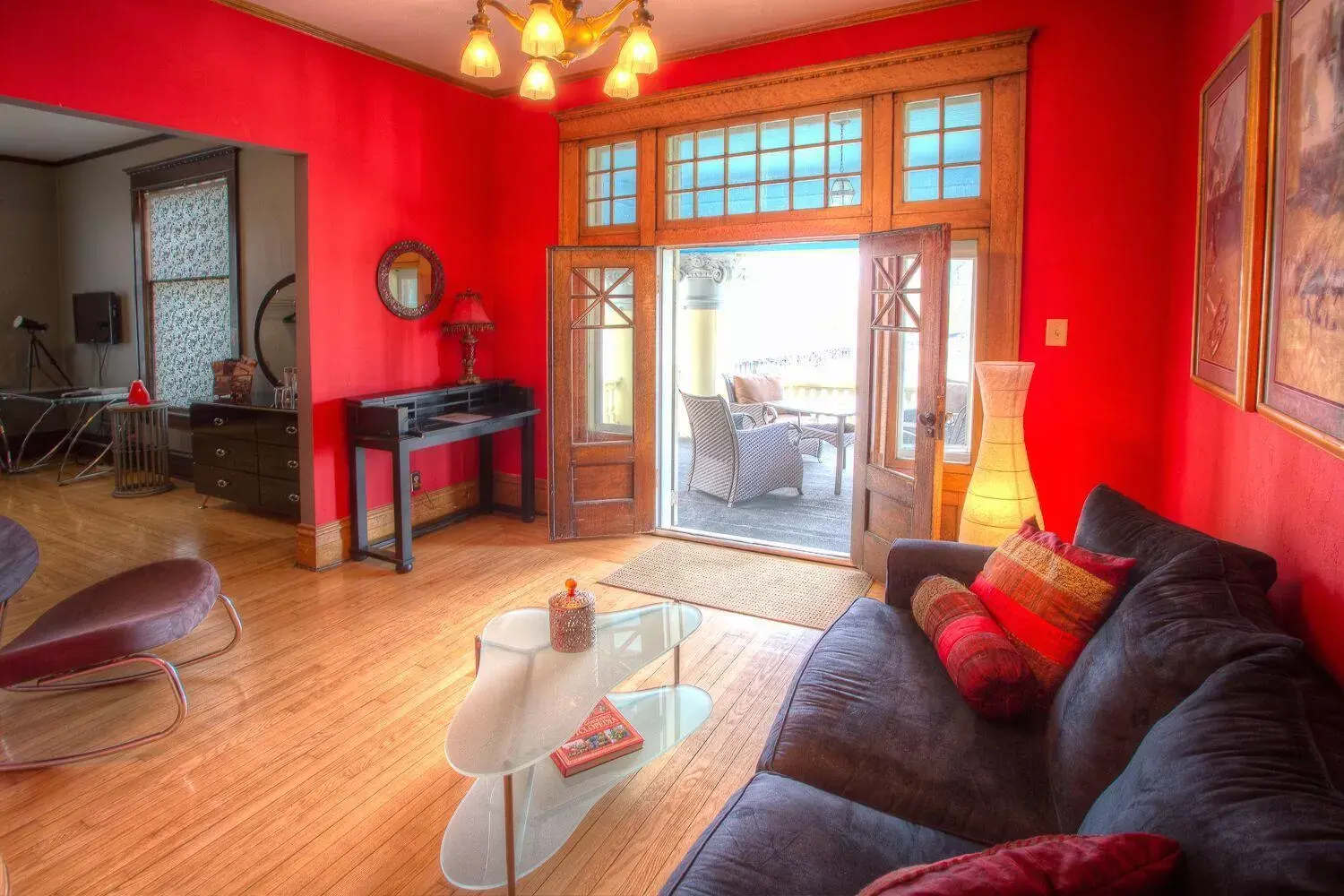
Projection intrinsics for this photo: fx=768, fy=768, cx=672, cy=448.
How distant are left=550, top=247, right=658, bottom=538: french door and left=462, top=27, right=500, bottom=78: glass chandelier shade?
194 centimetres

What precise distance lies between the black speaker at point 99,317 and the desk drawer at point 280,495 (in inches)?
128

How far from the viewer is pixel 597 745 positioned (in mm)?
2191

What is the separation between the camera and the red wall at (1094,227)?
3.33 m

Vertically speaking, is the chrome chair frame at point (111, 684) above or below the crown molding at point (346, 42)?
below

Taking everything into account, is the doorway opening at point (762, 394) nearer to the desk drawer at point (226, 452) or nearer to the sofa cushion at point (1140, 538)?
the sofa cushion at point (1140, 538)

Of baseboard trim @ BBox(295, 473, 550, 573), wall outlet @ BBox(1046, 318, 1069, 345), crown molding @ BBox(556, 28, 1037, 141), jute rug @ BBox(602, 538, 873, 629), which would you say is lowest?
jute rug @ BBox(602, 538, 873, 629)

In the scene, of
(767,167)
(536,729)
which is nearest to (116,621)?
(536,729)

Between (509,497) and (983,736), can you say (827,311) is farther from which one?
(983,736)

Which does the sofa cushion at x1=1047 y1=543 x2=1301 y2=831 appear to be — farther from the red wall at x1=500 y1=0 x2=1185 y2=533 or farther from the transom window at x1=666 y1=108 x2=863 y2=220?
the transom window at x1=666 y1=108 x2=863 y2=220

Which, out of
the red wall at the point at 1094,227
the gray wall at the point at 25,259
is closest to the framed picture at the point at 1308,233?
the red wall at the point at 1094,227

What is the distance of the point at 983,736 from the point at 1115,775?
1.26ft

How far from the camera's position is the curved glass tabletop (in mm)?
1806

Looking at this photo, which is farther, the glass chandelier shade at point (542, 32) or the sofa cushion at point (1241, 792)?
the glass chandelier shade at point (542, 32)

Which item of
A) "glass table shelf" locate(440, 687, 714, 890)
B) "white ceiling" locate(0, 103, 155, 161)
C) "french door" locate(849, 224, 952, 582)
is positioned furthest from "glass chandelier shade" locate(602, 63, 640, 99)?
"white ceiling" locate(0, 103, 155, 161)
